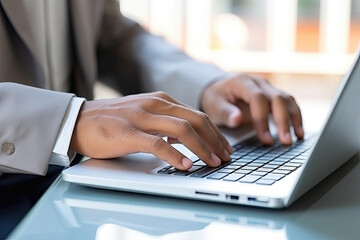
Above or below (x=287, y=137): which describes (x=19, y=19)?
above

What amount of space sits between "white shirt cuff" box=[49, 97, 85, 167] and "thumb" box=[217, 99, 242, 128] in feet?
1.01

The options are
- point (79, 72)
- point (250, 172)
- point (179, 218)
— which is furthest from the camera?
point (79, 72)

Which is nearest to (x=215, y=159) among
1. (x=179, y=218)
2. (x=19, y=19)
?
(x=179, y=218)

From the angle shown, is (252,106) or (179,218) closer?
(179,218)

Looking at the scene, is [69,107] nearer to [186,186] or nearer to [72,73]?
[186,186]

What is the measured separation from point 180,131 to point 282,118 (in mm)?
274

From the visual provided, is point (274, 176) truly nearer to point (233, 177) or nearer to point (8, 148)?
point (233, 177)

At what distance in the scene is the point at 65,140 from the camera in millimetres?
771

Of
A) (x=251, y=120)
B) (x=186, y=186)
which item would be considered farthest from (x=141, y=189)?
(x=251, y=120)

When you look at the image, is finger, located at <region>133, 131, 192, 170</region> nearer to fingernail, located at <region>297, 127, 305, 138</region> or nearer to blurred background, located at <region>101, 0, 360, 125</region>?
fingernail, located at <region>297, 127, 305, 138</region>

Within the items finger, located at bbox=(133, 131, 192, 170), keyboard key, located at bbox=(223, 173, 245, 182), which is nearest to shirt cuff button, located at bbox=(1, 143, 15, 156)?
finger, located at bbox=(133, 131, 192, 170)

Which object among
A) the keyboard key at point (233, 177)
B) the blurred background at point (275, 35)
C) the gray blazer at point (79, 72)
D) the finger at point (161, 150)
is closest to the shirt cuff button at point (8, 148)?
the gray blazer at point (79, 72)

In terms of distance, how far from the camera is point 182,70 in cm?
121

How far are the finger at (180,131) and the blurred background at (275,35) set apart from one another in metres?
3.46
